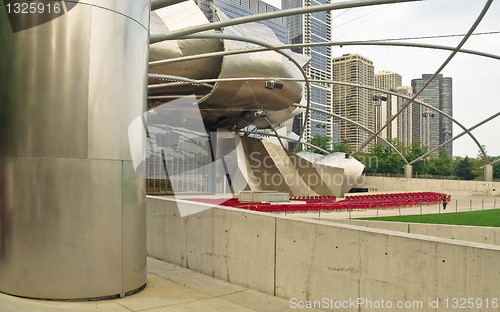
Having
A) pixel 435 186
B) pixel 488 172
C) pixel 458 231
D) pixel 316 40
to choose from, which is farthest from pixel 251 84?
pixel 316 40

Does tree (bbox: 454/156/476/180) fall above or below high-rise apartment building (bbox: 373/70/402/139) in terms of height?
below

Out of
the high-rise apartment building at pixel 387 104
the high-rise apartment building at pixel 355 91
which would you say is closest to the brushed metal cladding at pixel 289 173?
the high-rise apartment building at pixel 355 91

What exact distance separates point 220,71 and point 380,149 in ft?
235

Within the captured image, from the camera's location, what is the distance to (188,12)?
35.5 meters

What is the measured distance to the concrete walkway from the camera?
5.60 m

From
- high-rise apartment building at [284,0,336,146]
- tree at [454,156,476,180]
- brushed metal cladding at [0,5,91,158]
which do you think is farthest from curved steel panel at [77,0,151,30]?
tree at [454,156,476,180]

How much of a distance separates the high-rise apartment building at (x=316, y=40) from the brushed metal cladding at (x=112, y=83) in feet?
163

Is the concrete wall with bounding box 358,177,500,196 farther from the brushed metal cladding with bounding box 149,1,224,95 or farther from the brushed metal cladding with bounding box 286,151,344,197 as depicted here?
the brushed metal cladding with bounding box 149,1,224,95

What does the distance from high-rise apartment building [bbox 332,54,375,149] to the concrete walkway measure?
346ft

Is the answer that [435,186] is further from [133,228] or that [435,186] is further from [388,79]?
[388,79]

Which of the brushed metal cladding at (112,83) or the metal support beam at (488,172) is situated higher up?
the brushed metal cladding at (112,83)

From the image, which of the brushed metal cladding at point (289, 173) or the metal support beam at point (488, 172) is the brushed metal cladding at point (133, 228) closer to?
the brushed metal cladding at point (289, 173)

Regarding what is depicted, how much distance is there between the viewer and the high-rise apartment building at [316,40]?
216 feet

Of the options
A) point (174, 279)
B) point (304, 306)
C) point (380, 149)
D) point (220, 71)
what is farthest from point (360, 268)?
point (380, 149)
